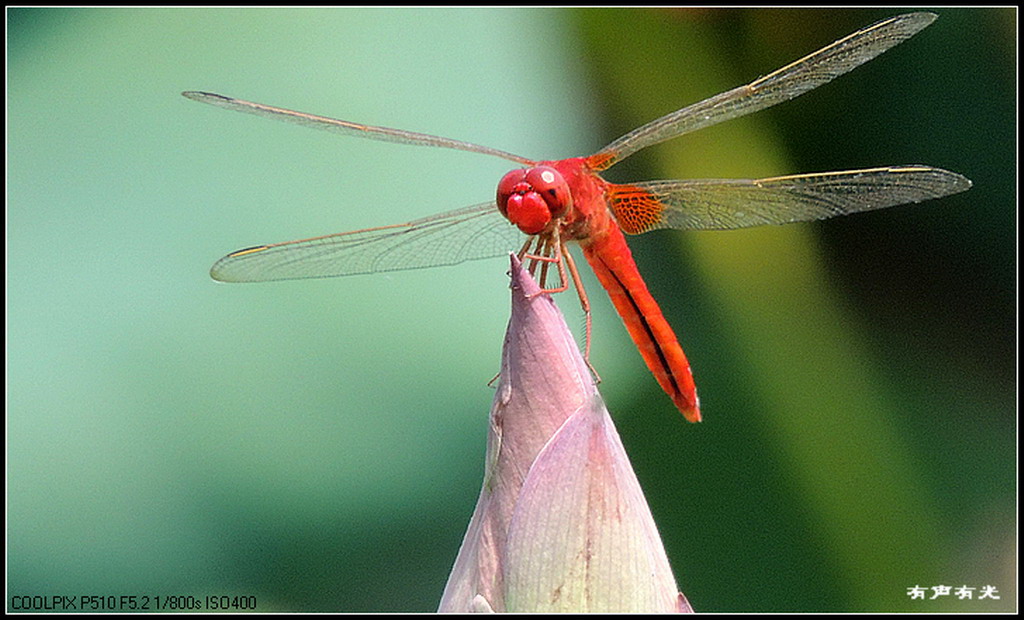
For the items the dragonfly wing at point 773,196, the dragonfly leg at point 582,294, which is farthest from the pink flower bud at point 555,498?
the dragonfly wing at point 773,196

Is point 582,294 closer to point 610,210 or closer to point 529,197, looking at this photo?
point 529,197

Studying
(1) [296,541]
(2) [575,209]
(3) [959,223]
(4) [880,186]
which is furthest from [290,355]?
(3) [959,223]

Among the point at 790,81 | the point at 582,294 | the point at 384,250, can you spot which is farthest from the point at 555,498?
the point at 790,81

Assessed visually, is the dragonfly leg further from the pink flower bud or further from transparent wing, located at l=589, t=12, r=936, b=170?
the pink flower bud

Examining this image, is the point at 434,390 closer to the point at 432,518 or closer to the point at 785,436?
the point at 432,518

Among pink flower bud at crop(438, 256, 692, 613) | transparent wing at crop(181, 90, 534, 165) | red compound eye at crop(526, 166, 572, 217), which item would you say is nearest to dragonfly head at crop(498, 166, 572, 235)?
red compound eye at crop(526, 166, 572, 217)

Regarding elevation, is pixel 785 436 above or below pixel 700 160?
below
